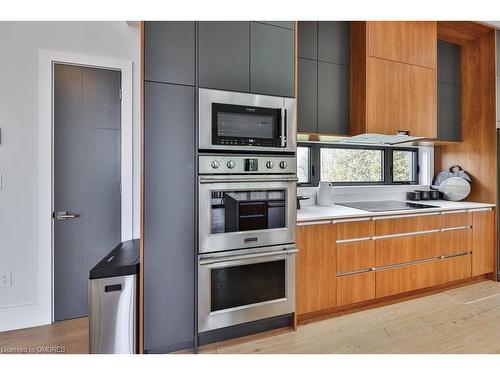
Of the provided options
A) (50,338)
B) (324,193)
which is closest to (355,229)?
(324,193)

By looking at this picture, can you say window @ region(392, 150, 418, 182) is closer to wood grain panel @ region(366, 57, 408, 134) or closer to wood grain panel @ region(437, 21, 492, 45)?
wood grain panel @ region(366, 57, 408, 134)

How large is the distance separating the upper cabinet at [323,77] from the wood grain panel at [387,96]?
0.24 m

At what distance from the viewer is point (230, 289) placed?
1721 millimetres

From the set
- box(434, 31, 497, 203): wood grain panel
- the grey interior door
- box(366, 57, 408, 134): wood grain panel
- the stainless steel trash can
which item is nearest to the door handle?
the grey interior door

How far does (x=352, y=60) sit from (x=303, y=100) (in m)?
0.70

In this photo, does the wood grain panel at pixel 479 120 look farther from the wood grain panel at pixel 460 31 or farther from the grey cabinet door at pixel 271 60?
the grey cabinet door at pixel 271 60

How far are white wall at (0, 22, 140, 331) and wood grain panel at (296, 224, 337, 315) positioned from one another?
2.07 m

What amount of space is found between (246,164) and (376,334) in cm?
161

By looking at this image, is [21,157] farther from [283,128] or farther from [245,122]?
[283,128]

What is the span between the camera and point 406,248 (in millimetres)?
2316

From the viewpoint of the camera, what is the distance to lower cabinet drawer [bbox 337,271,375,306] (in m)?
2.09
